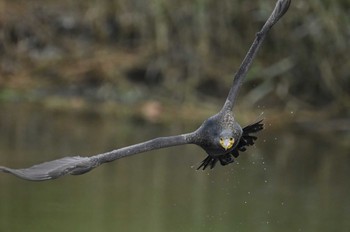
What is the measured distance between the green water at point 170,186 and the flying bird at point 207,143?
1.18 m

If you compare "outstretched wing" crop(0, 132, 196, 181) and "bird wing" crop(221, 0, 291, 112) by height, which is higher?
"bird wing" crop(221, 0, 291, 112)

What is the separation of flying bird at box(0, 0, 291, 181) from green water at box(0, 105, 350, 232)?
118 centimetres

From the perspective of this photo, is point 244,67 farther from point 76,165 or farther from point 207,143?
point 76,165

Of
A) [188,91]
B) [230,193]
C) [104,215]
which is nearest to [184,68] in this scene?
[188,91]

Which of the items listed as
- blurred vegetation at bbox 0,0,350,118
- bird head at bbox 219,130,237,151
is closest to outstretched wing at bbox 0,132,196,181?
bird head at bbox 219,130,237,151

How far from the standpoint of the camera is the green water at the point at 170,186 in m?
8.71

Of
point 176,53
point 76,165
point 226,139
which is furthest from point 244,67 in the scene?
point 176,53

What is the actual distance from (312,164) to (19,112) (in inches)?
149

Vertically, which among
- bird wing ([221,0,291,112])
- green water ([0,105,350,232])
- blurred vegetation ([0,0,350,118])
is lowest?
bird wing ([221,0,291,112])

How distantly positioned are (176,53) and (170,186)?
16.3 ft

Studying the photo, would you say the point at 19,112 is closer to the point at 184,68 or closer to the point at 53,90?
the point at 53,90

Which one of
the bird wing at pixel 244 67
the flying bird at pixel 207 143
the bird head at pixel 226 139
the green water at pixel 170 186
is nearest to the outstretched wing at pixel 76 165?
the flying bird at pixel 207 143

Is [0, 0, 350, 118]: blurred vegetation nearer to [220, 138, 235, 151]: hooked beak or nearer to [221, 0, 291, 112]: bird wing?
[221, 0, 291, 112]: bird wing

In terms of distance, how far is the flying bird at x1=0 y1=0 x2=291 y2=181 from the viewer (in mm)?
6984
